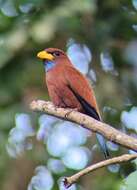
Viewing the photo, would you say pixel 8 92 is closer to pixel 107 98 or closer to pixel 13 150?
pixel 107 98

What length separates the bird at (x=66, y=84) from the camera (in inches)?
119

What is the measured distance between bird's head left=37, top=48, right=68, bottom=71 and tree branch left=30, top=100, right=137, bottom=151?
64 centimetres

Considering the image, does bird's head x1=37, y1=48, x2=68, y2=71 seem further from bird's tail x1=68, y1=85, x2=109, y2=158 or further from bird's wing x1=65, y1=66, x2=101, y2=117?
bird's tail x1=68, y1=85, x2=109, y2=158

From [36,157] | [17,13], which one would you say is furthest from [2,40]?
[36,157]

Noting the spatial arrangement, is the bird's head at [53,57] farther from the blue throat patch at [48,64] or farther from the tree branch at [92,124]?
the tree branch at [92,124]

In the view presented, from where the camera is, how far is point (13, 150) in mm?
4336

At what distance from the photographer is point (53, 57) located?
3.39 metres

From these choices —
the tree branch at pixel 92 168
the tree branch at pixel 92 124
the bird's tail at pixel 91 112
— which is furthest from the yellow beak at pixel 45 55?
the tree branch at pixel 92 168

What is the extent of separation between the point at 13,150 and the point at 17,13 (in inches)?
57.4

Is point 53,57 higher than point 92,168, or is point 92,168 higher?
point 92,168

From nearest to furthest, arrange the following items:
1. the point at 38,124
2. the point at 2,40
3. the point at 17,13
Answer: the point at 2,40 → the point at 17,13 → the point at 38,124

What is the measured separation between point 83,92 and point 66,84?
205 millimetres

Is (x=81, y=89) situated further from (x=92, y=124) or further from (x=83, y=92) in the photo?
(x=92, y=124)

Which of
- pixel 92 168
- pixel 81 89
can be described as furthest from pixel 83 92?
pixel 92 168
